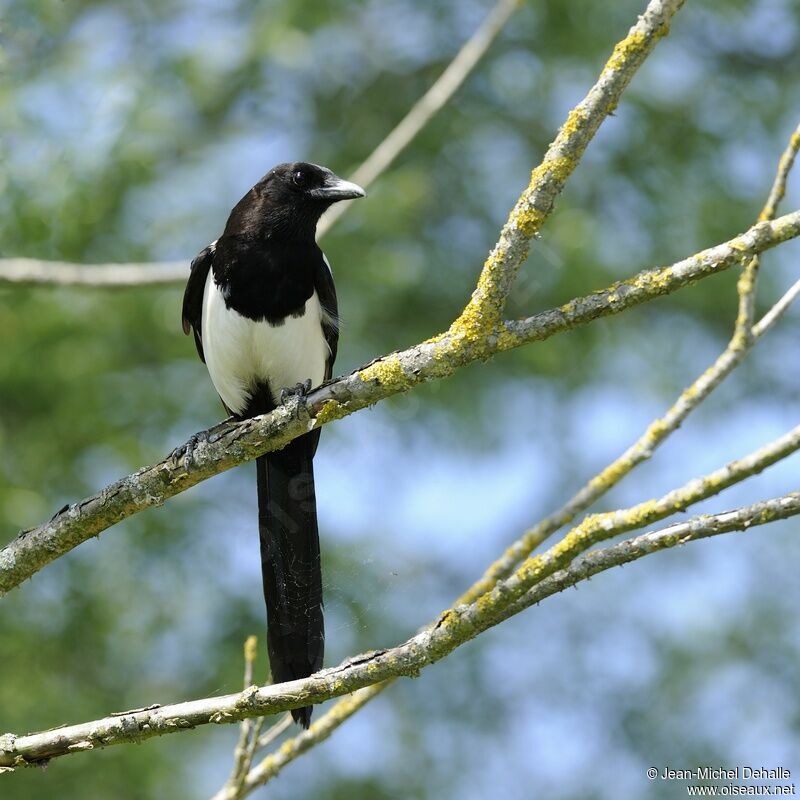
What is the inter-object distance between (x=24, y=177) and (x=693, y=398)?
153 inches

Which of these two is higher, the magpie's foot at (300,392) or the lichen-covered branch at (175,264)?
the lichen-covered branch at (175,264)

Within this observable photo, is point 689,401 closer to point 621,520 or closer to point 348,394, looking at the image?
point 621,520

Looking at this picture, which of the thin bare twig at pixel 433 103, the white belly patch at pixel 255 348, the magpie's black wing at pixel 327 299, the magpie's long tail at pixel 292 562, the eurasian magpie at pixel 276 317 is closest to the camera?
the magpie's long tail at pixel 292 562

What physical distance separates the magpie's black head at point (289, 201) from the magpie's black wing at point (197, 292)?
13 cm

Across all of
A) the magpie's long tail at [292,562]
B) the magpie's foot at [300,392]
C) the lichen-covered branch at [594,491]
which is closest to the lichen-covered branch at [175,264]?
the magpie's long tail at [292,562]

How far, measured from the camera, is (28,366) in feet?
20.5

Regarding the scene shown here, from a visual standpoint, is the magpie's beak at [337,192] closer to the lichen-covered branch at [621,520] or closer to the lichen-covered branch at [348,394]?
the lichen-covered branch at [348,394]

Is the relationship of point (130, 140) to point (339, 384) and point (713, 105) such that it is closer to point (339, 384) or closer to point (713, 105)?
point (713, 105)

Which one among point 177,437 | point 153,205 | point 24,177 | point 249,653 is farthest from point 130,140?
point 249,653

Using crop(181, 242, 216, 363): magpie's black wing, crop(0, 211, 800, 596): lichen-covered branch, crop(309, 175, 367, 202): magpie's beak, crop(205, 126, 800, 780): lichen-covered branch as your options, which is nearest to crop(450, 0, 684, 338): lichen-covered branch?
crop(0, 211, 800, 596): lichen-covered branch

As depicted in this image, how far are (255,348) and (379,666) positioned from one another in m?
1.91

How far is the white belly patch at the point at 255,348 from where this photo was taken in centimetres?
390

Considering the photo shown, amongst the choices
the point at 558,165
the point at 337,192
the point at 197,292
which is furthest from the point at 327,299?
the point at 558,165

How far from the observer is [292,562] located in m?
3.48
